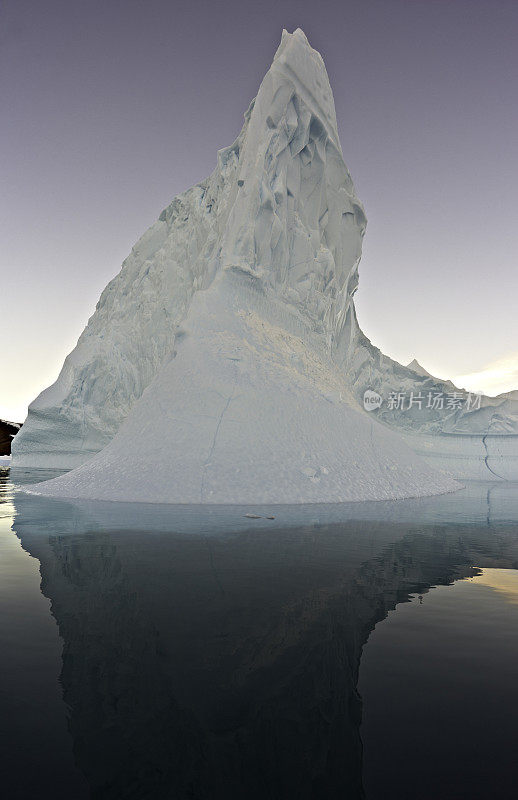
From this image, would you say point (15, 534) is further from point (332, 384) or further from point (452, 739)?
point (332, 384)

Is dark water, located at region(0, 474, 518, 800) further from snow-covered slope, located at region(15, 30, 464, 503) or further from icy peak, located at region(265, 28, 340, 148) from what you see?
icy peak, located at region(265, 28, 340, 148)

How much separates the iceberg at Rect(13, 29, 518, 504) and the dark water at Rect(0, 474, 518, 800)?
26.3 ft

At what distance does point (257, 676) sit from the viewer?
9.74ft

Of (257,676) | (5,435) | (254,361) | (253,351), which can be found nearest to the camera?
(257,676)

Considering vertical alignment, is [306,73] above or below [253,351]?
above

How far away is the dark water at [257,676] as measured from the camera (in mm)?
2105

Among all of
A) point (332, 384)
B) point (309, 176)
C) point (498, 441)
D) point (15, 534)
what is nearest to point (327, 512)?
point (15, 534)

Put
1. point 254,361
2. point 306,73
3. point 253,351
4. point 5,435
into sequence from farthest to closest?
point 5,435 < point 306,73 < point 253,351 < point 254,361

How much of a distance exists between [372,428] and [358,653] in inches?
601

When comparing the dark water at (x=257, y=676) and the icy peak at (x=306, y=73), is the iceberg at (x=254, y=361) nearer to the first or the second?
the icy peak at (x=306, y=73)

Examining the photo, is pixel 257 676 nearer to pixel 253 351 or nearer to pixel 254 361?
pixel 254 361

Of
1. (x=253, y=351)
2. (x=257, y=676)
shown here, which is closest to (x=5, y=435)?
(x=253, y=351)

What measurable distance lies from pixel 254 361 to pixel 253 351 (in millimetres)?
551

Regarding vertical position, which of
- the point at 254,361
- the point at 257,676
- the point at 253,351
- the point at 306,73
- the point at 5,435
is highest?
the point at 306,73
